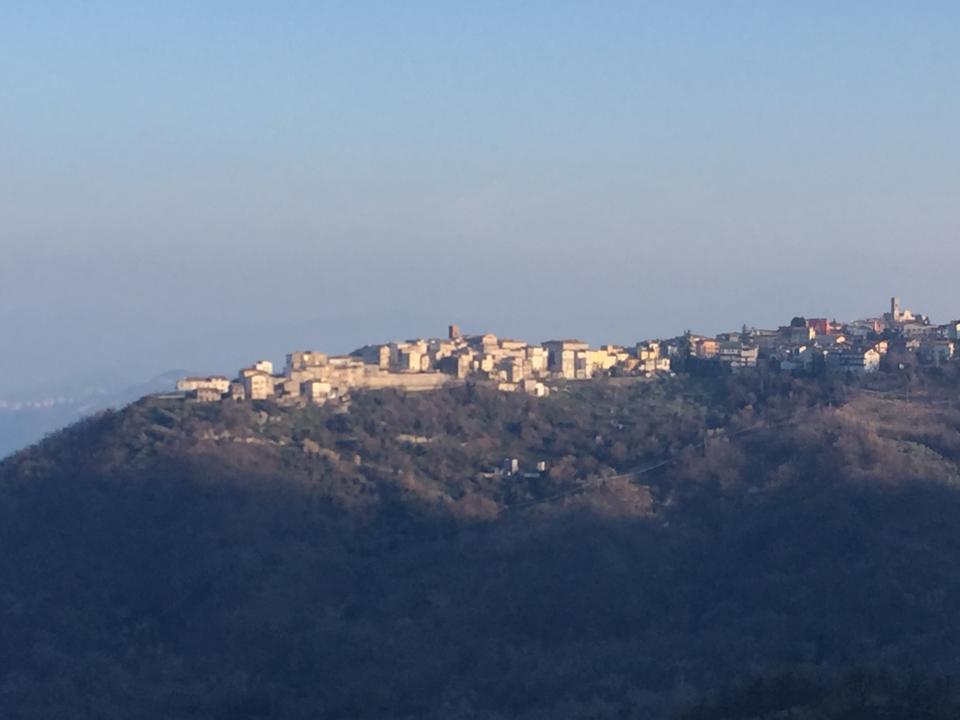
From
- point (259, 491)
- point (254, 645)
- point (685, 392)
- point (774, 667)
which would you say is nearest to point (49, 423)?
point (685, 392)

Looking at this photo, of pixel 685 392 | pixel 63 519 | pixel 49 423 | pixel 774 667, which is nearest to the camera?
pixel 774 667

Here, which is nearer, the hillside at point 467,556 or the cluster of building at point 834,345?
the hillside at point 467,556

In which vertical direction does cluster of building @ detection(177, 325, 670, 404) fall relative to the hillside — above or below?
above

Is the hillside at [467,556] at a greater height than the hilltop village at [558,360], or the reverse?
the hilltop village at [558,360]

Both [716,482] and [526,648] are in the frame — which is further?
[716,482]

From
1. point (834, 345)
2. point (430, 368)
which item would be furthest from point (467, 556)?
point (834, 345)

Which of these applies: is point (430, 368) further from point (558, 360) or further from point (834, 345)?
point (834, 345)

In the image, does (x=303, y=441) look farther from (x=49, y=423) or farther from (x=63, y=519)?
(x=49, y=423)
